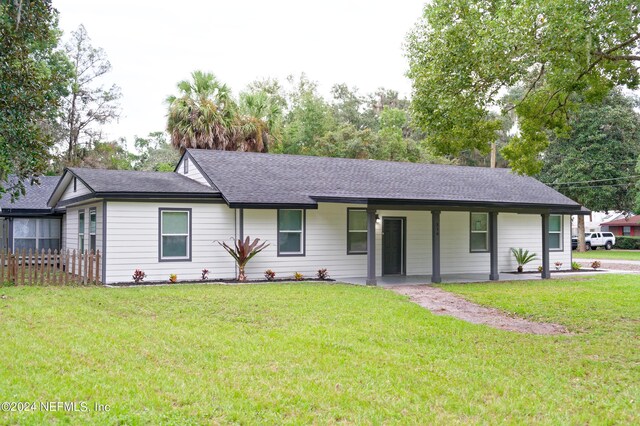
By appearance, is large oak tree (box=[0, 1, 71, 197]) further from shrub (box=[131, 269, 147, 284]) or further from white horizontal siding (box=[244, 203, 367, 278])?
white horizontal siding (box=[244, 203, 367, 278])

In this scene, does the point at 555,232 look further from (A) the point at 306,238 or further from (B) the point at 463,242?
(A) the point at 306,238

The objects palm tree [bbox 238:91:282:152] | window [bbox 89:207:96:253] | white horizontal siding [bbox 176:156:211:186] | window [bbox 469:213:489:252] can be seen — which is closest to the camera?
window [bbox 89:207:96:253]

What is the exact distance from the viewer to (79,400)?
5141mm

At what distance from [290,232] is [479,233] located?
718 centimetres

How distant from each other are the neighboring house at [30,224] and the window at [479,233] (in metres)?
14.7

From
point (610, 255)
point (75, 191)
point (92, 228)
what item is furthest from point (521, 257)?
point (610, 255)

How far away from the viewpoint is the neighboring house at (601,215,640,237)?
54406 millimetres

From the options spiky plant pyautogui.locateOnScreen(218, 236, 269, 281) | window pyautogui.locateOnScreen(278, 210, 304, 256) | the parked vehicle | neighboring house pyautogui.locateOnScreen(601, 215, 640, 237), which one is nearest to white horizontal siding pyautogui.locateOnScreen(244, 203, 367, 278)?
window pyautogui.locateOnScreen(278, 210, 304, 256)

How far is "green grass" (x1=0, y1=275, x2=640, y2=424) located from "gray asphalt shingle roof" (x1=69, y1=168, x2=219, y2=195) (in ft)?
14.4

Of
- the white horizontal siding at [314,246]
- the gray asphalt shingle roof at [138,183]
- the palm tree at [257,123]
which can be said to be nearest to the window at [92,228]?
the gray asphalt shingle roof at [138,183]

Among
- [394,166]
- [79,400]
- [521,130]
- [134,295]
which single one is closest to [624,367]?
[79,400]

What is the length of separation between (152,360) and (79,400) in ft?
5.12

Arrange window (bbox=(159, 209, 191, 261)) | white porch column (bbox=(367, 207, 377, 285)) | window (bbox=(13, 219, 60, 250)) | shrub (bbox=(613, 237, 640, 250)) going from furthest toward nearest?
1. shrub (bbox=(613, 237, 640, 250))
2. window (bbox=(13, 219, 60, 250))
3. white porch column (bbox=(367, 207, 377, 285))
4. window (bbox=(159, 209, 191, 261))

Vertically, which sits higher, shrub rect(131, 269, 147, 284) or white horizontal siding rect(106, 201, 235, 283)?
white horizontal siding rect(106, 201, 235, 283)
